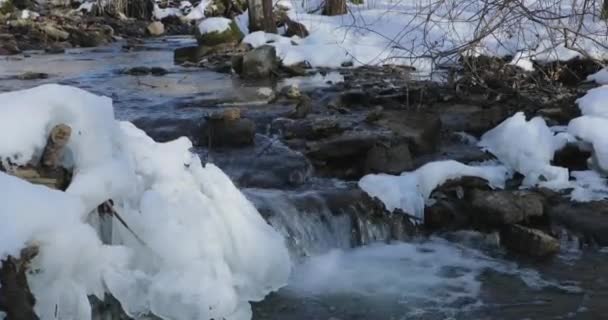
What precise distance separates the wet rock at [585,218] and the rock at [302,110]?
10.3ft

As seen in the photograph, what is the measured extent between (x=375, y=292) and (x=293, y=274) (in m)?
0.51

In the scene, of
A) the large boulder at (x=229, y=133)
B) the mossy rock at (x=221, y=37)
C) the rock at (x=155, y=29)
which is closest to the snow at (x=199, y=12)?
the rock at (x=155, y=29)

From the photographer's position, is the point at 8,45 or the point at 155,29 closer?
the point at 8,45

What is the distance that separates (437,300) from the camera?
438cm

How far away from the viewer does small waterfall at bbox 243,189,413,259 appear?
16.9ft

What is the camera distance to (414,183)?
5.77 meters

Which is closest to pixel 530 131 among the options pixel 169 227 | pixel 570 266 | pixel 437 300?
pixel 570 266

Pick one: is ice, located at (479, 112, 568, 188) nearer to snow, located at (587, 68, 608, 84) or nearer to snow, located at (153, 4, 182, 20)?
snow, located at (587, 68, 608, 84)

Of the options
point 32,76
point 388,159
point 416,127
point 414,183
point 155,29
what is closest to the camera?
point 414,183

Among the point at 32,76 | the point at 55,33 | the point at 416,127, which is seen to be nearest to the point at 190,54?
the point at 32,76

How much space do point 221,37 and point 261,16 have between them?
95 cm

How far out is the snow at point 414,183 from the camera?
555cm

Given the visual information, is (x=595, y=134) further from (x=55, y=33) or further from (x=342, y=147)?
(x=55, y=33)

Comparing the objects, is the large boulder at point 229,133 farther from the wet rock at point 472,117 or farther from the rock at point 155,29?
the rock at point 155,29
